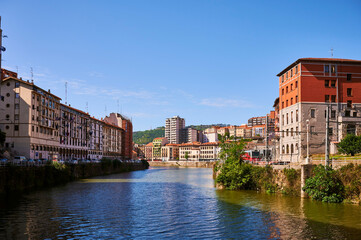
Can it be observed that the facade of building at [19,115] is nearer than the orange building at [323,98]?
No

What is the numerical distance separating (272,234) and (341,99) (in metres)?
47.7

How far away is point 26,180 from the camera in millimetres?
60438

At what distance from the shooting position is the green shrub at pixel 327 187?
38.2m

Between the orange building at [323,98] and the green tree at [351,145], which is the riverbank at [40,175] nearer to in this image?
the orange building at [323,98]

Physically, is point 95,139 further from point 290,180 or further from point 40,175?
point 290,180

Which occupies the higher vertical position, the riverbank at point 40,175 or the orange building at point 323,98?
the orange building at point 323,98

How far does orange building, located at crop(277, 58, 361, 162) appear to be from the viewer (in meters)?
64.7

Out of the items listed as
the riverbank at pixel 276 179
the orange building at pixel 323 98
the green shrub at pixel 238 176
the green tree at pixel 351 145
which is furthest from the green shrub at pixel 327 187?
Result: the orange building at pixel 323 98

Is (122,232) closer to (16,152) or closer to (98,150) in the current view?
(16,152)

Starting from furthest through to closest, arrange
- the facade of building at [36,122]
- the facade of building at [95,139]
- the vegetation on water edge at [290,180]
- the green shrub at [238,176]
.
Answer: the facade of building at [95,139], the facade of building at [36,122], the green shrub at [238,176], the vegetation on water edge at [290,180]

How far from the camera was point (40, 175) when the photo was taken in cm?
6706

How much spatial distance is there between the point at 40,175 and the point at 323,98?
54566mm

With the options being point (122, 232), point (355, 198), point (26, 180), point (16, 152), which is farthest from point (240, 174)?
point (16, 152)

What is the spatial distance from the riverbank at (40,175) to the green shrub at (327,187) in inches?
1673
